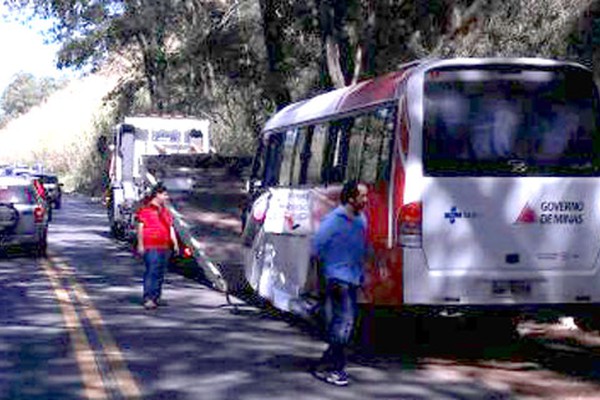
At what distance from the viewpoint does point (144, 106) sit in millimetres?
52469

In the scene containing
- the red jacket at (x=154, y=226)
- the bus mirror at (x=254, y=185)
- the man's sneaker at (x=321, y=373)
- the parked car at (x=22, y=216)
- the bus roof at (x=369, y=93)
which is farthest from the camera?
the parked car at (x=22, y=216)

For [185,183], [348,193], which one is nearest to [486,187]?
[348,193]

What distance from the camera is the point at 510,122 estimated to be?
33.8 ft

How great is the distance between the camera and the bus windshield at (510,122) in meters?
10.1

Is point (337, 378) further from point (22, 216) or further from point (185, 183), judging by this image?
point (22, 216)

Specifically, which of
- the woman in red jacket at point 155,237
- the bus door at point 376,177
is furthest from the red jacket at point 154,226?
the bus door at point 376,177

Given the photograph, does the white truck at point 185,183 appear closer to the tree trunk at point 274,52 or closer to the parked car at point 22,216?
the parked car at point 22,216

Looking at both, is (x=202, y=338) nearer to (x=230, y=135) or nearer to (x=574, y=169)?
(x=574, y=169)

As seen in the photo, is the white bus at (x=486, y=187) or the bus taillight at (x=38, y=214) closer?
the white bus at (x=486, y=187)

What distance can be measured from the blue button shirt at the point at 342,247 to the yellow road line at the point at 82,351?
84.5 inches

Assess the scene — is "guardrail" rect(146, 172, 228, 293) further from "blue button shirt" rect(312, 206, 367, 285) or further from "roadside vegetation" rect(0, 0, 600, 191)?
"blue button shirt" rect(312, 206, 367, 285)

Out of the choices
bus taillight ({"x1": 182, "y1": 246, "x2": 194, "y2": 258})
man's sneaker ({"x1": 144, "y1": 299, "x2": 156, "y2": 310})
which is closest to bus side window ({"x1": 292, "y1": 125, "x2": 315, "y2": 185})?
man's sneaker ({"x1": 144, "y1": 299, "x2": 156, "y2": 310})

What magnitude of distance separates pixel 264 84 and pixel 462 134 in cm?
1906

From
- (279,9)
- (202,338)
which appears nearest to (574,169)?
(202,338)
